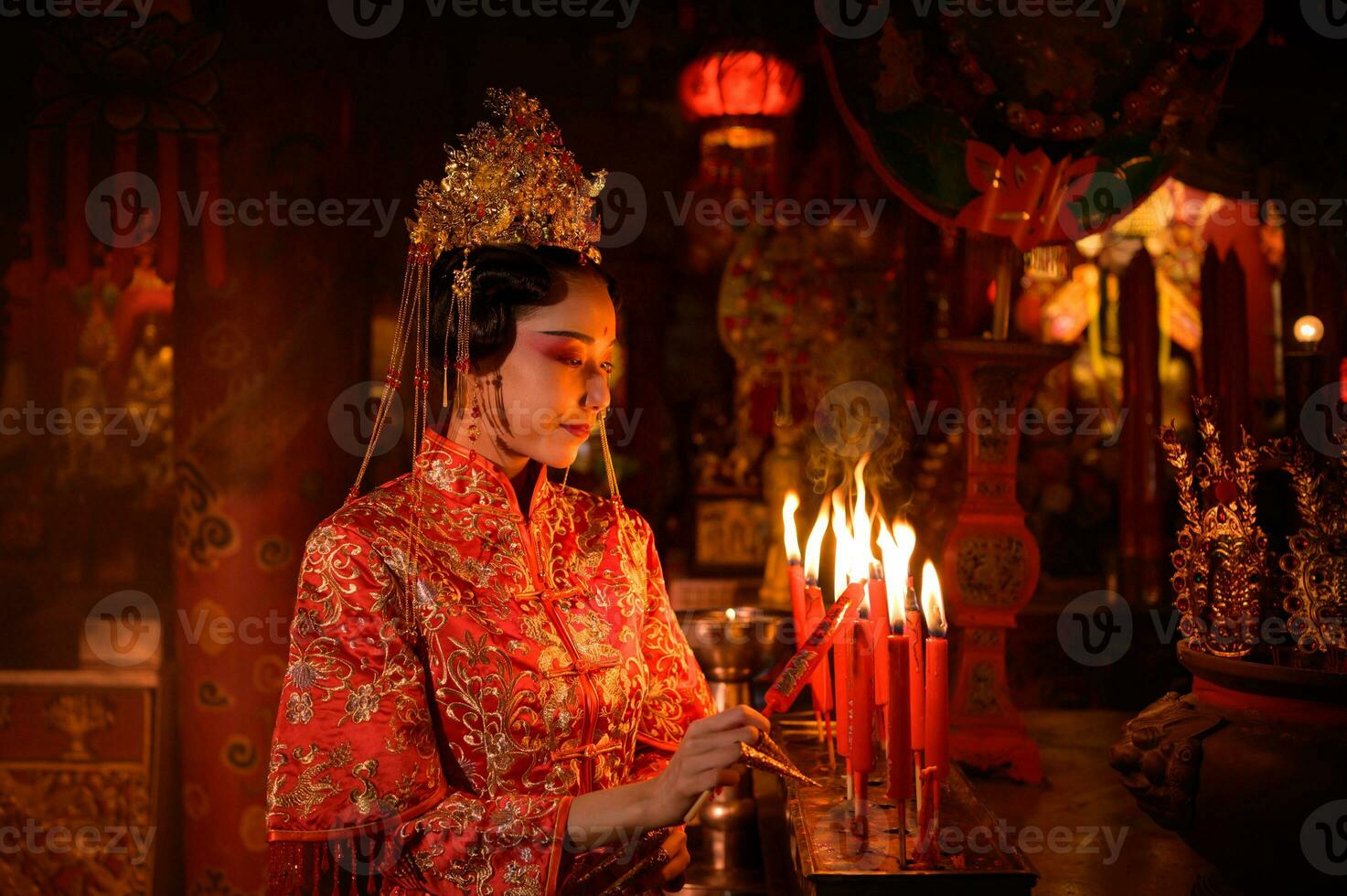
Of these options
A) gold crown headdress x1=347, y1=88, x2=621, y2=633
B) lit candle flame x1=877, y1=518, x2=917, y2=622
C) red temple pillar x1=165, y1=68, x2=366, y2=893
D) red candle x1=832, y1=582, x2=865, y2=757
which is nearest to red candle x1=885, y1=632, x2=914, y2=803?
lit candle flame x1=877, y1=518, x2=917, y2=622

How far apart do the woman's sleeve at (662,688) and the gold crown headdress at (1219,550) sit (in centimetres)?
72

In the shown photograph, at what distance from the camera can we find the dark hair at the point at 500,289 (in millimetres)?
1457

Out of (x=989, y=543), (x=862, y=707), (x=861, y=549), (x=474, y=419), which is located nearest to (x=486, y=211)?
→ (x=474, y=419)

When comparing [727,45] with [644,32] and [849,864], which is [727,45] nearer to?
[644,32]

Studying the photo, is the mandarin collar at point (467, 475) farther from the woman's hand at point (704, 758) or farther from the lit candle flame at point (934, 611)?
the lit candle flame at point (934, 611)

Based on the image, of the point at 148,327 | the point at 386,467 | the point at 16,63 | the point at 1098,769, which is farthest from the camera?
the point at 148,327

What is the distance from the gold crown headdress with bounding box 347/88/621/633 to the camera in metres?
1.51

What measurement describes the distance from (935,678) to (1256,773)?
0.43m

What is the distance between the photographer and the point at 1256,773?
53.7 inches

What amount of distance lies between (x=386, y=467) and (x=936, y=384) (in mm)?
1935

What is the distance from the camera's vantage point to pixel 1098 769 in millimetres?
2236

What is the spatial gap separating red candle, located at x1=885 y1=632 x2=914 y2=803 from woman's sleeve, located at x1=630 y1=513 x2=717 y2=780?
0.35 m

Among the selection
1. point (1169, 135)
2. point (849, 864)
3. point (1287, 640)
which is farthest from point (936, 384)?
point (849, 864)

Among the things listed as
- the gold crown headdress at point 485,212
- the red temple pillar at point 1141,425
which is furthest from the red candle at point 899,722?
the red temple pillar at point 1141,425
